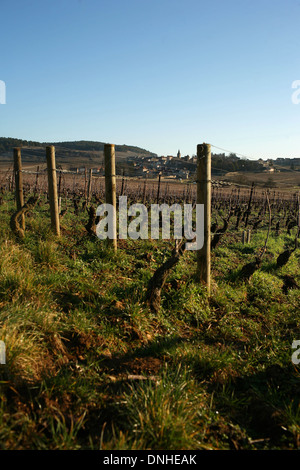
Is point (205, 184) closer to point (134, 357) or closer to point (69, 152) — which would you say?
point (134, 357)

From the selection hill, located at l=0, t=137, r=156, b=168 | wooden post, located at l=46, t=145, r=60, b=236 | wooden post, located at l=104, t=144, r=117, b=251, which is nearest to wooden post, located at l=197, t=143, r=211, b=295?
wooden post, located at l=104, t=144, r=117, b=251

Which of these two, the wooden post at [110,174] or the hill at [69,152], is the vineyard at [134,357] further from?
the hill at [69,152]

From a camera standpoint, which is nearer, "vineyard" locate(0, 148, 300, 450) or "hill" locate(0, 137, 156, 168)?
"vineyard" locate(0, 148, 300, 450)

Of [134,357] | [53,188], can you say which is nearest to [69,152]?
[53,188]

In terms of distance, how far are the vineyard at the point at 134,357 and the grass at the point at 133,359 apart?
1 cm

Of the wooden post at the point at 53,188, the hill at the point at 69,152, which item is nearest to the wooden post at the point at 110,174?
the wooden post at the point at 53,188

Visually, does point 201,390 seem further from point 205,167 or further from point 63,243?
point 63,243

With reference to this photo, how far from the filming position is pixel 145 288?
4.42 meters

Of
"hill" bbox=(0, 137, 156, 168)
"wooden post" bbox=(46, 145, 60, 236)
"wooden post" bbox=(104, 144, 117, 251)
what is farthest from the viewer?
"hill" bbox=(0, 137, 156, 168)

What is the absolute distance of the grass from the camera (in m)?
2.17

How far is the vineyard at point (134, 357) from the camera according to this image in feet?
7.14

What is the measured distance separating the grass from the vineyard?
12 mm

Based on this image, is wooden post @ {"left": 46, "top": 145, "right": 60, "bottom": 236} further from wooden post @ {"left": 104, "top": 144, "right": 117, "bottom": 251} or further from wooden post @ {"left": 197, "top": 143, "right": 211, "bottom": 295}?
wooden post @ {"left": 197, "top": 143, "right": 211, "bottom": 295}
